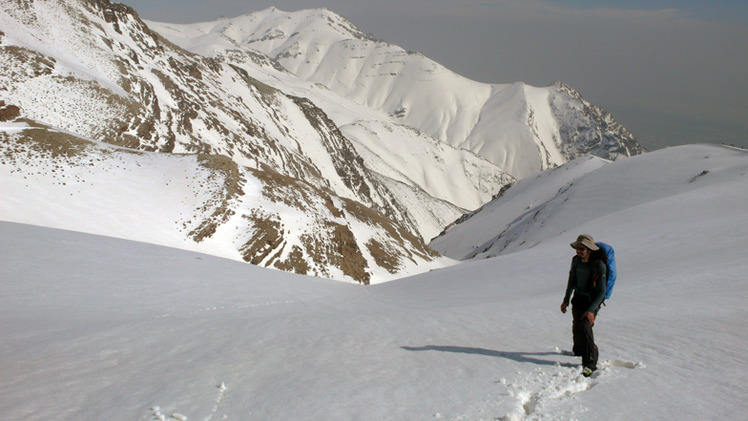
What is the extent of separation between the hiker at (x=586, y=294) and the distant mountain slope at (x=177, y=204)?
1019 inches

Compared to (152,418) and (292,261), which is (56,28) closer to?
(292,261)

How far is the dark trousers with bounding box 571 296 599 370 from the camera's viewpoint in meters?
6.03

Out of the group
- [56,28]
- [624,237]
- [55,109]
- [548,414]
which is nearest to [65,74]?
[55,109]

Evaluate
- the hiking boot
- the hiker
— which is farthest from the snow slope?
the hiker

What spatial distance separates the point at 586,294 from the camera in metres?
6.73

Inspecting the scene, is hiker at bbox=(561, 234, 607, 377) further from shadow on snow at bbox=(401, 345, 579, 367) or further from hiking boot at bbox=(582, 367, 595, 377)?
shadow on snow at bbox=(401, 345, 579, 367)

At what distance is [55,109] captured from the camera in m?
45.2

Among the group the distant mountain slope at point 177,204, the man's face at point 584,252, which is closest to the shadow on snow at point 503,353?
the man's face at point 584,252

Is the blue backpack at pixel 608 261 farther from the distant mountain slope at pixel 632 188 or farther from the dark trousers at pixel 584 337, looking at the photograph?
the distant mountain slope at pixel 632 188

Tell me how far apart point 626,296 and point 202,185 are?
1207 inches

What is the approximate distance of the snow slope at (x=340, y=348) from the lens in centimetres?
483

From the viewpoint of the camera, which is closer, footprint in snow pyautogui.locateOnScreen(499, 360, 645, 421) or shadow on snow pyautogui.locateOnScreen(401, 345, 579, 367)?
footprint in snow pyautogui.locateOnScreen(499, 360, 645, 421)

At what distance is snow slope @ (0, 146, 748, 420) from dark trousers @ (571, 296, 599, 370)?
198 millimetres

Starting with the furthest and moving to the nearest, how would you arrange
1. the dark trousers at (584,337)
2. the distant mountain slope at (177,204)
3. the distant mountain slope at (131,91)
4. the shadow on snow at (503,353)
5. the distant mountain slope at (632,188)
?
the distant mountain slope at (131,91) → the distant mountain slope at (632,188) → the distant mountain slope at (177,204) → the shadow on snow at (503,353) → the dark trousers at (584,337)
